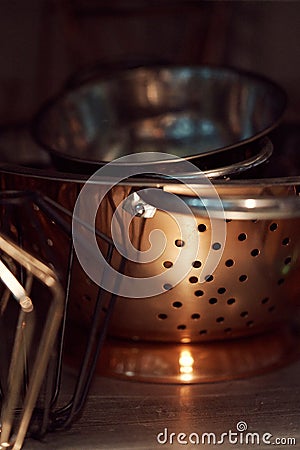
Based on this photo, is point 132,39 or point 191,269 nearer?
point 191,269

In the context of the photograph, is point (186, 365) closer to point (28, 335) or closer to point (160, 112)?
point (28, 335)

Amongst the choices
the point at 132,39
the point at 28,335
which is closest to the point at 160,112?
the point at 132,39

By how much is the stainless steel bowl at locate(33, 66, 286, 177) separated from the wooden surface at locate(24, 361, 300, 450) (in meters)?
0.28

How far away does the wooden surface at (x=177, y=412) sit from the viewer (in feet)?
1.88

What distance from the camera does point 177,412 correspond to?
1.99 feet

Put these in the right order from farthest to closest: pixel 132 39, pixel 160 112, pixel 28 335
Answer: pixel 132 39, pixel 160 112, pixel 28 335

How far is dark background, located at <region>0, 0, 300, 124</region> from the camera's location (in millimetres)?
1062

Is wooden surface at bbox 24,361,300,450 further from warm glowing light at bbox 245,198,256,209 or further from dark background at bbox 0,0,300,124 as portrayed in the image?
dark background at bbox 0,0,300,124

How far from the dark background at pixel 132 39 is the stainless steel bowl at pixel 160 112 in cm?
23

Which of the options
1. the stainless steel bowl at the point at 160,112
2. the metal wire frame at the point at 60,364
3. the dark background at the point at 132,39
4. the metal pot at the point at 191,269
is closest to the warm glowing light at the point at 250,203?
the metal pot at the point at 191,269

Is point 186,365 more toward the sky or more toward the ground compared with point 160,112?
more toward the ground

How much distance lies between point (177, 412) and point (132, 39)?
640 millimetres

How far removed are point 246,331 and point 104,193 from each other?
182mm

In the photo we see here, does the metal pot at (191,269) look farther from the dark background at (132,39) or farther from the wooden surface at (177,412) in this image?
the dark background at (132,39)
